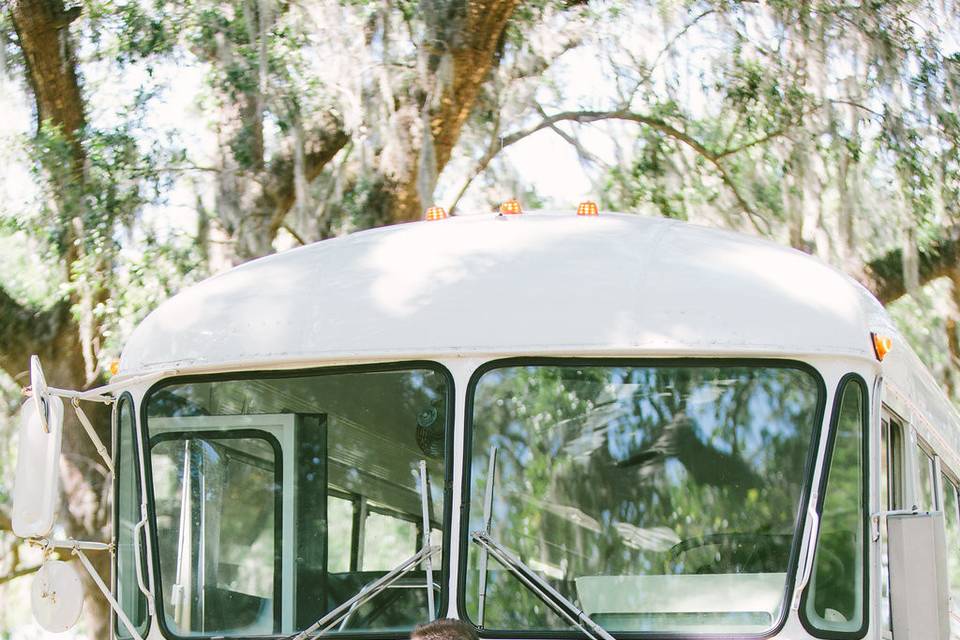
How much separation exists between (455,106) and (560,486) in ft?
21.7

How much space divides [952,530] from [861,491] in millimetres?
2838

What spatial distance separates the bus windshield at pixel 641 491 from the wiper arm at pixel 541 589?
13 millimetres

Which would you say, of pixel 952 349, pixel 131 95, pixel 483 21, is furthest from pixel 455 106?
pixel 952 349

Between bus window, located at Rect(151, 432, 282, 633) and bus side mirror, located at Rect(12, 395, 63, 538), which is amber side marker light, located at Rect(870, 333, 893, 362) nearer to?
bus window, located at Rect(151, 432, 282, 633)

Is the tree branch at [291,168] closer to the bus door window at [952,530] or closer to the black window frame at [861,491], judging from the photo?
the bus door window at [952,530]

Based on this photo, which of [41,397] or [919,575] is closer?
[919,575]

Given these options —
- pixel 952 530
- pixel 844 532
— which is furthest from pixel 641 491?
pixel 952 530

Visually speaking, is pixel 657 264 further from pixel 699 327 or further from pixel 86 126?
pixel 86 126

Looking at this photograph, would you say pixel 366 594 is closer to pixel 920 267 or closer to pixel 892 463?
pixel 892 463

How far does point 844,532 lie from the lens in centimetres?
450

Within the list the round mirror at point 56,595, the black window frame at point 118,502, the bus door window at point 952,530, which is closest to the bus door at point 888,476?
the bus door window at point 952,530

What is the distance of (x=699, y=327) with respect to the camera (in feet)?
15.3

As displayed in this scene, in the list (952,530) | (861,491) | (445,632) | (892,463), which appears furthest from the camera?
(952,530)

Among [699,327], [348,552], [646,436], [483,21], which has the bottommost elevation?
[348,552]
